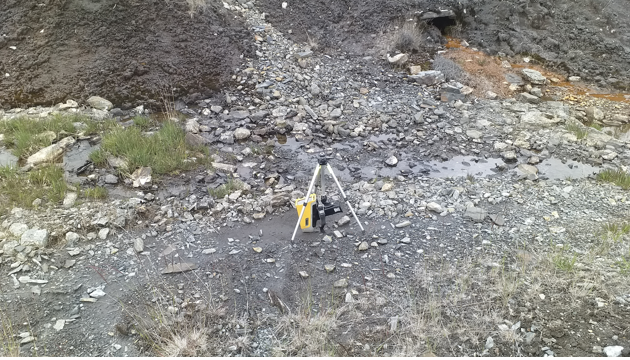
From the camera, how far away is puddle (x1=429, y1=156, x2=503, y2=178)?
783 centimetres

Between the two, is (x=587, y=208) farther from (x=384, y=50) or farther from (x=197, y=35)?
(x=197, y=35)

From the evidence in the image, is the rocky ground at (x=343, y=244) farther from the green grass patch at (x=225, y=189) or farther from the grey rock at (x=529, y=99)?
the grey rock at (x=529, y=99)

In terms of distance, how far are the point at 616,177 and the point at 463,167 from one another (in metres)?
2.66

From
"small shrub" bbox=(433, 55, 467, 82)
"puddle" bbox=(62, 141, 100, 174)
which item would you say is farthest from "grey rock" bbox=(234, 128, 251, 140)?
"small shrub" bbox=(433, 55, 467, 82)

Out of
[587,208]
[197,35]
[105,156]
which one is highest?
[197,35]

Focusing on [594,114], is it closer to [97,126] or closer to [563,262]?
[563,262]

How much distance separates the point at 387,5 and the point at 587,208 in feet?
29.7

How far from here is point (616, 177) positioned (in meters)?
7.48

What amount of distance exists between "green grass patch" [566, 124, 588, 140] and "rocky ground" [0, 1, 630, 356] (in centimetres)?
8

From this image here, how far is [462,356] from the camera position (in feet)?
13.9

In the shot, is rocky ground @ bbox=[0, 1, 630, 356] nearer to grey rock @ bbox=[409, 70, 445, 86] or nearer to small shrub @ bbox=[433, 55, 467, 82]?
grey rock @ bbox=[409, 70, 445, 86]

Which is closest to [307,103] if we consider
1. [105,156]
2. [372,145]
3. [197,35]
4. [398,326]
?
[372,145]

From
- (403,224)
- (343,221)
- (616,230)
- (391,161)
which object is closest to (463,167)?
(391,161)

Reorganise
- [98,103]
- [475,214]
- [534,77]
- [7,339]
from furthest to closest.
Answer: [534,77]
[98,103]
[475,214]
[7,339]
